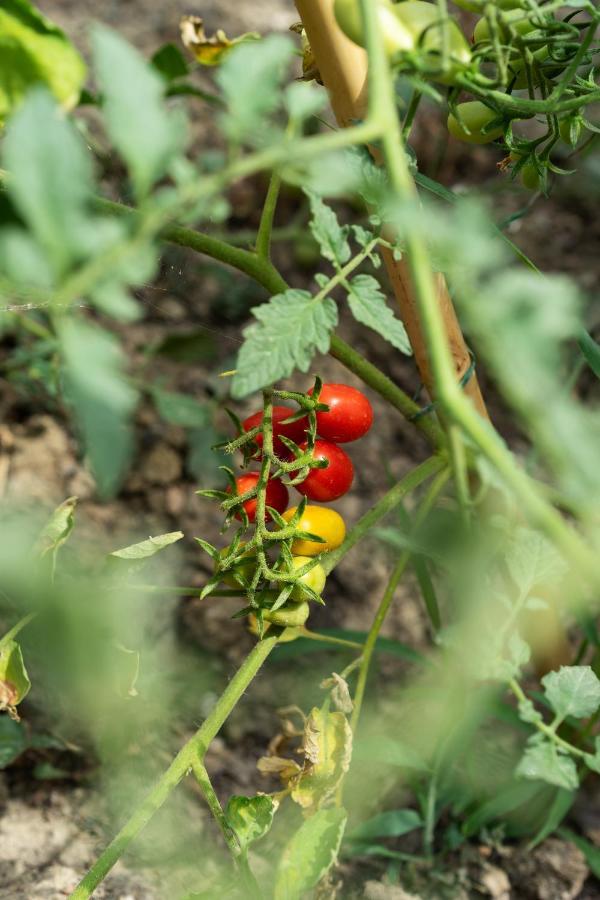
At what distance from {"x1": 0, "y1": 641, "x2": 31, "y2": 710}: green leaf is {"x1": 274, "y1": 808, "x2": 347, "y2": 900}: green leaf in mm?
278

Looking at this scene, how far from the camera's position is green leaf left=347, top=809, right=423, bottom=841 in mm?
1131

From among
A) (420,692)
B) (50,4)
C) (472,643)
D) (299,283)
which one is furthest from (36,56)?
(50,4)

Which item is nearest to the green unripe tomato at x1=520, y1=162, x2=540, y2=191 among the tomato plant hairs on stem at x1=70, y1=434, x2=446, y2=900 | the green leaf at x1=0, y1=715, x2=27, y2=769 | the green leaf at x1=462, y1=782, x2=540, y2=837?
the tomato plant hairs on stem at x1=70, y1=434, x2=446, y2=900

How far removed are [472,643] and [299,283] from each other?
4.42ft

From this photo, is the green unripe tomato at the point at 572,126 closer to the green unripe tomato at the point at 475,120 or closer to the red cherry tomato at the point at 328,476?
the green unripe tomato at the point at 475,120

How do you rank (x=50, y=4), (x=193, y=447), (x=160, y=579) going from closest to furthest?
(x=160, y=579)
(x=193, y=447)
(x=50, y=4)

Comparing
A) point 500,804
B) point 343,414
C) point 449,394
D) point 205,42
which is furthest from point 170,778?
point 205,42

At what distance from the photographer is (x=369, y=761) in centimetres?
120

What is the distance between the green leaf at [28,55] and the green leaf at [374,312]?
1.26 feet

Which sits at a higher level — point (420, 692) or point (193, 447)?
point (193, 447)

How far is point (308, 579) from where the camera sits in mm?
770

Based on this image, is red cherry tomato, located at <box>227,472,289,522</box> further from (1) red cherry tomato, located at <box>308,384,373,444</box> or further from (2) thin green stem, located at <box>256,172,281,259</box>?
(2) thin green stem, located at <box>256,172,281,259</box>

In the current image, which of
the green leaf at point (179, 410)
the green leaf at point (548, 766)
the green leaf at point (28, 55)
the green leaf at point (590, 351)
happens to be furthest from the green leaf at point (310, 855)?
the green leaf at point (179, 410)

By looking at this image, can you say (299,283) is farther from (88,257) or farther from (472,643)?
(88,257)
